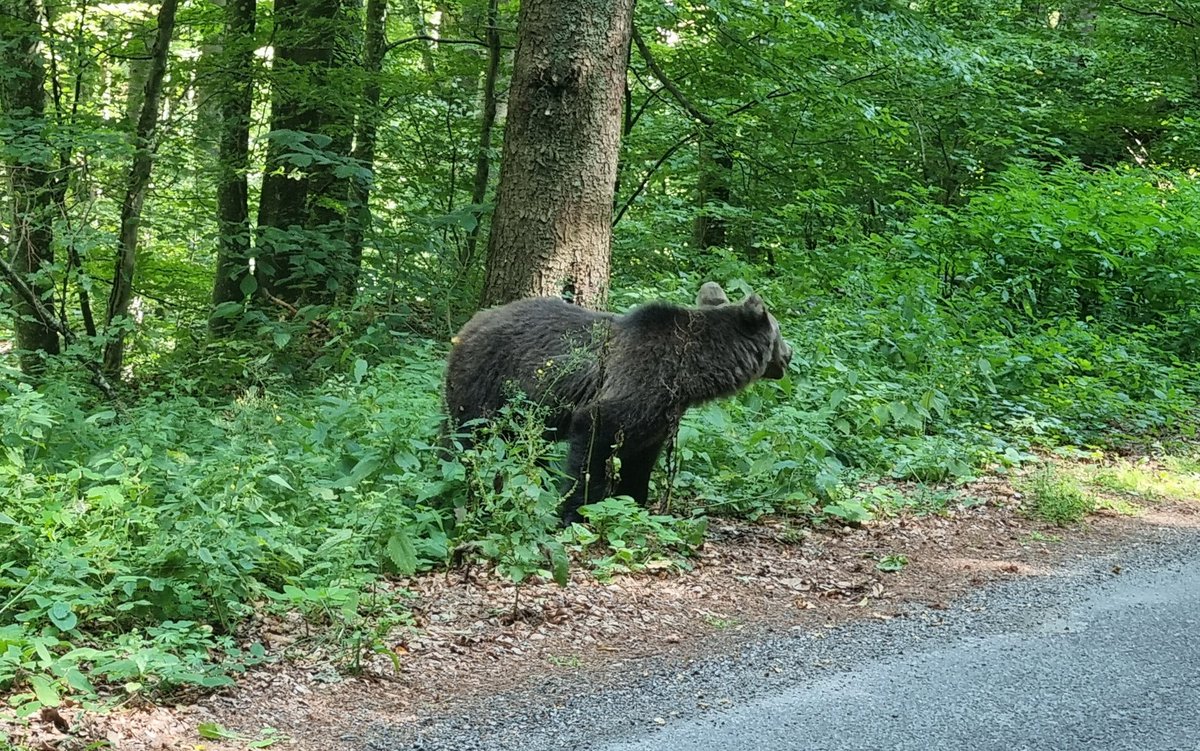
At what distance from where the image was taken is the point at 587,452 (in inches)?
267

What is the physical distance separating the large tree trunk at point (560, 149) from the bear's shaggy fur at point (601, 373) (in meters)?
0.73

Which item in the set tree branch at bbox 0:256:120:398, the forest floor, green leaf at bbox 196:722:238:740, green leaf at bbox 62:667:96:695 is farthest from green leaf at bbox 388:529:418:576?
tree branch at bbox 0:256:120:398

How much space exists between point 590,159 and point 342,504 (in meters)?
3.53

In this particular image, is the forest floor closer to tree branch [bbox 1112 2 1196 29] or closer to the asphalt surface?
the asphalt surface

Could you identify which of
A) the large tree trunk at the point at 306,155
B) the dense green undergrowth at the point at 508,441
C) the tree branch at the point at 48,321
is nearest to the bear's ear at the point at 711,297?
the dense green undergrowth at the point at 508,441

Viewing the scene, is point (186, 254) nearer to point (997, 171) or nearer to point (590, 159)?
point (590, 159)

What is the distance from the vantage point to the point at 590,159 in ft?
26.5

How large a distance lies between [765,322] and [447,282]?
14.3ft

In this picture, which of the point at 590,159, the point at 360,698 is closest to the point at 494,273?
the point at 590,159

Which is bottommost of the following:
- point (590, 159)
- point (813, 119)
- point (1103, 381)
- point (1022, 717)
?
point (1022, 717)

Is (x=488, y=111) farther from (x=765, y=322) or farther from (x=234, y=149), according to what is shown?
(x=765, y=322)

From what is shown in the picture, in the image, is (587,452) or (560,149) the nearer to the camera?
(587,452)

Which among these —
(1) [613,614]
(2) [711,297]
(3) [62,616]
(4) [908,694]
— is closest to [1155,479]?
(2) [711,297]

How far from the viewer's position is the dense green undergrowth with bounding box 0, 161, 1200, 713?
15.3 ft
